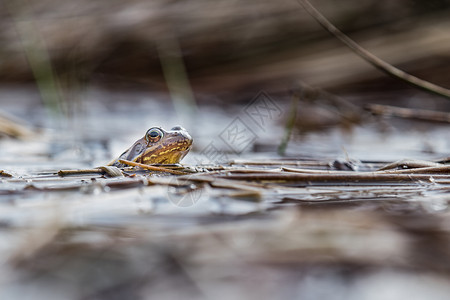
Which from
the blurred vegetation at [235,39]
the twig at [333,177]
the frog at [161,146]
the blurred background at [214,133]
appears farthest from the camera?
the blurred vegetation at [235,39]

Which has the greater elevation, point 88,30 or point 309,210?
point 88,30

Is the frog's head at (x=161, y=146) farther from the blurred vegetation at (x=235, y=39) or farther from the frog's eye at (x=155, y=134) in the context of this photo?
the blurred vegetation at (x=235, y=39)

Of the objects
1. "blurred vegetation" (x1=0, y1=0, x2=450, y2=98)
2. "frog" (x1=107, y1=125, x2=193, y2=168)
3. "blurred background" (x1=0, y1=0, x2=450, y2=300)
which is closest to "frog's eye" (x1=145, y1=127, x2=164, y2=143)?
"frog" (x1=107, y1=125, x2=193, y2=168)

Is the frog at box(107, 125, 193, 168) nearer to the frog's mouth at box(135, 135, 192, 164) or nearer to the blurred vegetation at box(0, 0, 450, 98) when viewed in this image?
the frog's mouth at box(135, 135, 192, 164)

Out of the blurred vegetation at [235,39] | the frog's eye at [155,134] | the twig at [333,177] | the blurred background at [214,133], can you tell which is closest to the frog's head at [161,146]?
the frog's eye at [155,134]

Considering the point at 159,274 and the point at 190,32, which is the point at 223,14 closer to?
the point at 190,32

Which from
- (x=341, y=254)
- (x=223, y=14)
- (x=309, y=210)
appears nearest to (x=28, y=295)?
(x=341, y=254)
